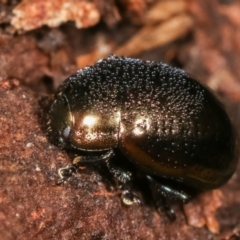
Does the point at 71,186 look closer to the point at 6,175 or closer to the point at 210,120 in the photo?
the point at 6,175

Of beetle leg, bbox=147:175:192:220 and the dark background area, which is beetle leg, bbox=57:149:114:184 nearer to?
the dark background area

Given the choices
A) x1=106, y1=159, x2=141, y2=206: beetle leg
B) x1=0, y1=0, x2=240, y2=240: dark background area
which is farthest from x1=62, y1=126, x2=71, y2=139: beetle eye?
x1=106, y1=159, x2=141, y2=206: beetle leg

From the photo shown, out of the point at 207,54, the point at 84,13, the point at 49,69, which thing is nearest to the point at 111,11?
the point at 84,13

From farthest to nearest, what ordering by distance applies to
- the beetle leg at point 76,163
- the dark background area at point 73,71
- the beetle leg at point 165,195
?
the beetle leg at point 165,195
the beetle leg at point 76,163
the dark background area at point 73,71

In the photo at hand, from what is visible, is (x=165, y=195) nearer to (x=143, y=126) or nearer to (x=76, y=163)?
(x=143, y=126)

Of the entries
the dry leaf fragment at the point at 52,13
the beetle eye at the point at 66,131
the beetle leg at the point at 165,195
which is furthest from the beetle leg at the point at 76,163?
the dry leaf fragment at the point at 52,13

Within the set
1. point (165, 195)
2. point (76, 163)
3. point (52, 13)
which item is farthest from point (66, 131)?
point (52, 13)

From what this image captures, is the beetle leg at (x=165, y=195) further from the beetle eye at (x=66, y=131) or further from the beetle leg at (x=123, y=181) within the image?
the beetle eye at (x=66, y=131)
